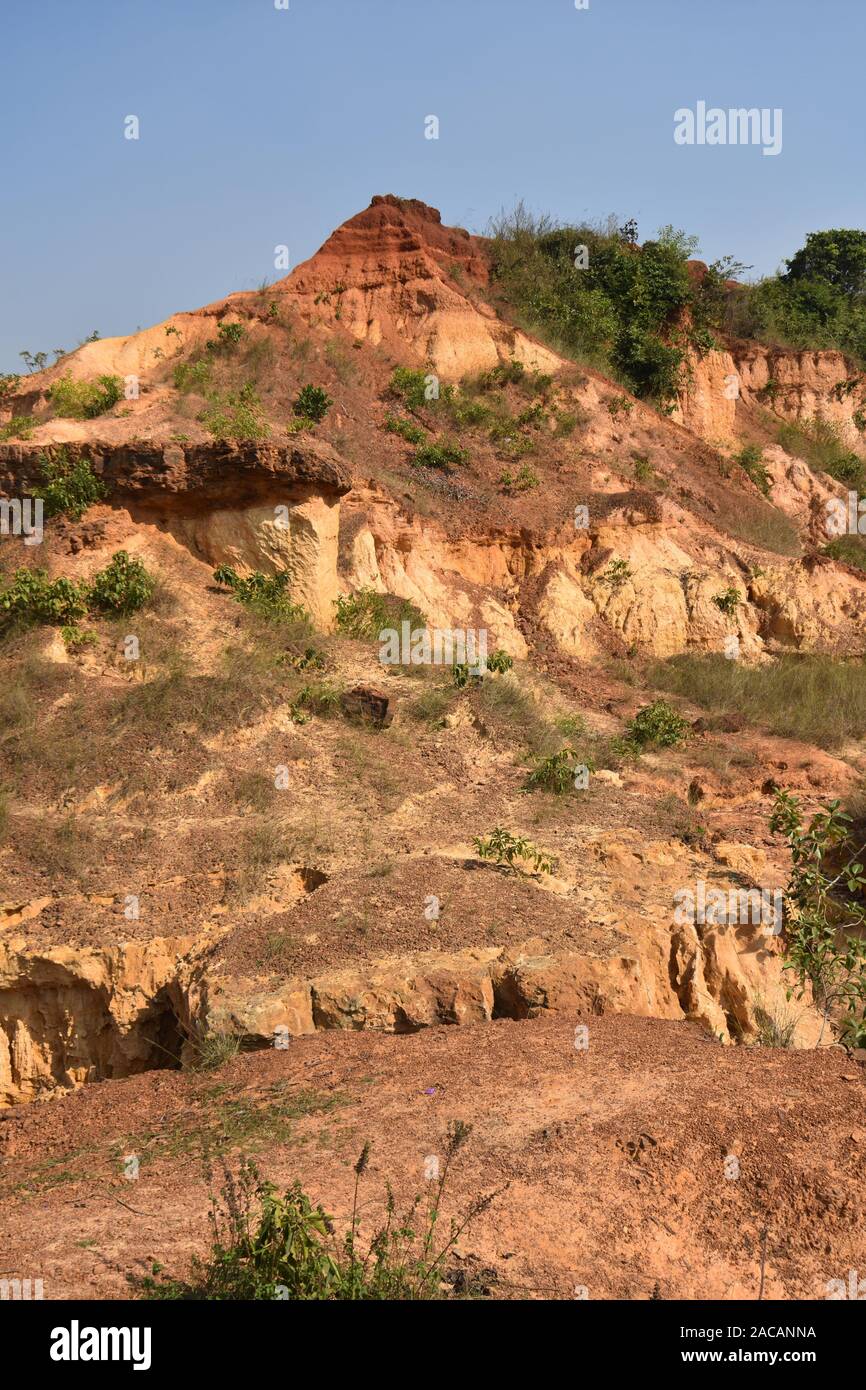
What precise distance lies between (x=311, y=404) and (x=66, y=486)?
16.7 ft

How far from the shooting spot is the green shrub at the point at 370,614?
12.6 meters

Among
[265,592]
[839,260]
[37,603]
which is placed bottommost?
[37,603]

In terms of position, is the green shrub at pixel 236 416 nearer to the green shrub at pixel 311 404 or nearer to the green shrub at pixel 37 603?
the green shrub at pixel 311 404

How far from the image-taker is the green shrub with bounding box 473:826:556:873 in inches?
345

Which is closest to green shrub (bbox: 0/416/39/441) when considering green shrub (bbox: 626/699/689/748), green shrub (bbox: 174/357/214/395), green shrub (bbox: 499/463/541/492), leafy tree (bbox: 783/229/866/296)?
green shrub (bbox: 174/357/214/395)

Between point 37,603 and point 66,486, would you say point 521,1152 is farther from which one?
point 66,486

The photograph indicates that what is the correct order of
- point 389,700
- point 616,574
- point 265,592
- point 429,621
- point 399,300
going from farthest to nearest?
point 399,300
point 616,574
point 429,621
point 265,592
point 389,700

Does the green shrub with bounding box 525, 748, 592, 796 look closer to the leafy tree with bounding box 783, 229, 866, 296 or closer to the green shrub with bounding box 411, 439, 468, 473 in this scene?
the green shrub with bounding box 411, 439, 468, 473

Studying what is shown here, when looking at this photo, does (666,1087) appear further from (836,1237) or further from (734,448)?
(734,448)

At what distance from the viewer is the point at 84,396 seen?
48.2 ft

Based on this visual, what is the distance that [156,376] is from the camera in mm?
16297

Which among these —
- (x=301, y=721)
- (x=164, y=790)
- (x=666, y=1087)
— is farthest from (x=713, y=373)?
(x=666, y=1087)

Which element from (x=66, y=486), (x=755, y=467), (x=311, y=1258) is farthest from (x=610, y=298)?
(x=311, y=1258)

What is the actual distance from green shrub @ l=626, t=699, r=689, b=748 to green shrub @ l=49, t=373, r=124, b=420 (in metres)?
7.68
